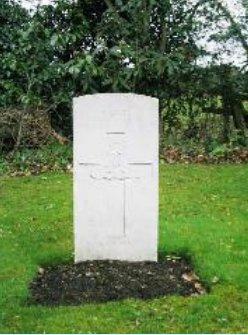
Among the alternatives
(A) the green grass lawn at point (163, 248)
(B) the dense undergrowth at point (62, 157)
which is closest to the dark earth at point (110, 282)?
(A) the green grass lawn at point (163, 248)

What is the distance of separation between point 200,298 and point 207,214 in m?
3.81

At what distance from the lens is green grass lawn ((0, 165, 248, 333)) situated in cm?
634

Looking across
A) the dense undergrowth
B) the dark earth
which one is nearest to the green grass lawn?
the dark earth

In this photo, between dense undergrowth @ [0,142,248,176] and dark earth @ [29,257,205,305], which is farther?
dense undergrowth @ [0,142,248,176]

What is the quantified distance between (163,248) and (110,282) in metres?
1.46

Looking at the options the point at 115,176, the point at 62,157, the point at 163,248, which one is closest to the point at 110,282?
the point at 115,176

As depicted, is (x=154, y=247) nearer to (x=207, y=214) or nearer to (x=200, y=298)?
(x=200, y=298)

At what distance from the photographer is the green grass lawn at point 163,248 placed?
6.34 m

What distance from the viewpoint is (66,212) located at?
1094cm

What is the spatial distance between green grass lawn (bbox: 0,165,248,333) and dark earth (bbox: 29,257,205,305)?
0.58ft

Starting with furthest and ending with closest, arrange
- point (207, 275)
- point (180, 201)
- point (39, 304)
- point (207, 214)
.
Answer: point (180, 201) < point (207, 214) < point (207, 275) < point (39, 304)

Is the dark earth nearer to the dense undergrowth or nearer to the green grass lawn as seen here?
the green grass lawn

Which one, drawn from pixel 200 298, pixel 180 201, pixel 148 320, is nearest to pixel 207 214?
pixel 180 201

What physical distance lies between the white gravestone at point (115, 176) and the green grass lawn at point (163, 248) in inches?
26.2
